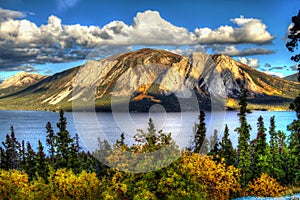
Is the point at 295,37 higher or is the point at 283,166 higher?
the point at 295,37

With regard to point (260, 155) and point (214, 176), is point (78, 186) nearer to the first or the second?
point (214, 176)

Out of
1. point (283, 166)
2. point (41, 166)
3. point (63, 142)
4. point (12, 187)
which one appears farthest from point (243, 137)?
point (12, 187)

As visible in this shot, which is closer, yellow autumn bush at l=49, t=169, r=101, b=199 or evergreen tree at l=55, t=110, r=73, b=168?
yellow autumn bush at l=49, t=169, r=101, b=199

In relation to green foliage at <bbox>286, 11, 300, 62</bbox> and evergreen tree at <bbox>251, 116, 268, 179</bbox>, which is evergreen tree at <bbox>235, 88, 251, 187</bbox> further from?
green foliage at <bbox>286, 11, 300, 62</bbox>

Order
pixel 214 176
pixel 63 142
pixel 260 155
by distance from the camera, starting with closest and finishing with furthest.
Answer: pixel 214 176, pixel 63 142, pixel 260 155

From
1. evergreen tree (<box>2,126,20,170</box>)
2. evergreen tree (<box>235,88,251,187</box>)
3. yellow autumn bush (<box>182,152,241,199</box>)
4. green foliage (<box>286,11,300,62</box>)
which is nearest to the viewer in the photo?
green foliage (<box>286,11,300,62</box>)

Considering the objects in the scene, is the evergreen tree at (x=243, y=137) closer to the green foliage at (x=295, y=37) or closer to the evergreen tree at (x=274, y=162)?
the evergreen tree at (x=274, y=162)

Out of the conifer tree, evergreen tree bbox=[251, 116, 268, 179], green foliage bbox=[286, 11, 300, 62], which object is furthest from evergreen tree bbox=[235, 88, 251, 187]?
green foliage bbox=[286, 11, 300, 62]

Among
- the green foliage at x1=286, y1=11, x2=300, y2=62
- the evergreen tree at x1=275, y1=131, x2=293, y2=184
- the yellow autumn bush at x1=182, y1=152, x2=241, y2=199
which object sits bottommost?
the evergreen tree at x1=275, y1=131, x2=293, y2=184

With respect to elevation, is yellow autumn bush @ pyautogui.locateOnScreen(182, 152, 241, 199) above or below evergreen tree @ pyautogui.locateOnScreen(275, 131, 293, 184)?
above

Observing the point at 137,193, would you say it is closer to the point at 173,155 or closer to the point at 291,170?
the point at 173,155

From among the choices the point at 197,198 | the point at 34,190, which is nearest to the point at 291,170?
the point at 197,198

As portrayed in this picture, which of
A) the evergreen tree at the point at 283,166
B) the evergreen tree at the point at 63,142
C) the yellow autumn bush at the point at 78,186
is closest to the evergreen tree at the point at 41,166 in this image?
the evergreen tree at the point at 63,142
